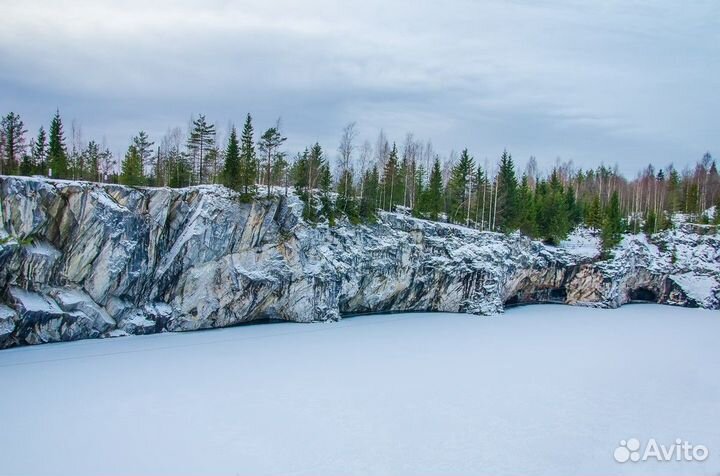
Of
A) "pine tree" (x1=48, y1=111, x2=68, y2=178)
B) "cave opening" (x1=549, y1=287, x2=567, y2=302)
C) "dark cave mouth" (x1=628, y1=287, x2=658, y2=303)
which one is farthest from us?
"dark cave mouth" (x1=628, y1=287, x2=658, y2=303)

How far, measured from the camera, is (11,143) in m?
32.8

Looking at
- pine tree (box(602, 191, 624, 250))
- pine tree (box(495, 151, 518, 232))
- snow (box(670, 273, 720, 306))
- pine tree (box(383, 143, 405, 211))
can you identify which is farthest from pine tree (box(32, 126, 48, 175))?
snow (box(670, 273, 720, 306))

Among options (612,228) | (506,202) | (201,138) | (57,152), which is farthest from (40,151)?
(612,228)

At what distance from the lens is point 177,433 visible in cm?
1033

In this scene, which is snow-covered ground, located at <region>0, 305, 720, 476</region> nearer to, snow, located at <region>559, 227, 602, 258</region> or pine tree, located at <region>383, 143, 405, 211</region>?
snow, located at <region>559, 227, 602, 258</region>

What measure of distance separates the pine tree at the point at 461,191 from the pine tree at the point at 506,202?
3042 millimetres

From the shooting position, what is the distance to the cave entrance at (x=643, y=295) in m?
43.7

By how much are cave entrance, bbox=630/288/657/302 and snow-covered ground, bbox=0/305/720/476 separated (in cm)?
2359

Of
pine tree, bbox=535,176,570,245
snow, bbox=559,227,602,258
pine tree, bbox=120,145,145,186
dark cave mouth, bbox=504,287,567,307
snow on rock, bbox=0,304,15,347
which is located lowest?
dark cave mouth, bbox=504,287,567,307

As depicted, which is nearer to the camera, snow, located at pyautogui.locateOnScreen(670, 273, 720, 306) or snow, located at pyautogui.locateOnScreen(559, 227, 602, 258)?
snow, located at pyautogui.locateOnScreen(559, 227, 602, 258)

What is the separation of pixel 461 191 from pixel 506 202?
169 inches

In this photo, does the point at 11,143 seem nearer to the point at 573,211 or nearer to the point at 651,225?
the point at 573,211

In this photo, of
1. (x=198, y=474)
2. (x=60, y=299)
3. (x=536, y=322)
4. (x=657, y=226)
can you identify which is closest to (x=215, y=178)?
(x=60, y=299)

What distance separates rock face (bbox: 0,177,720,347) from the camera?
19.0 m
